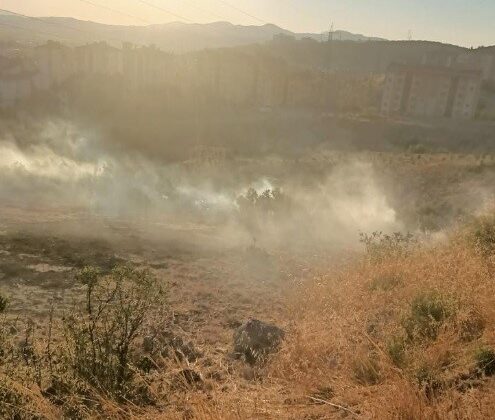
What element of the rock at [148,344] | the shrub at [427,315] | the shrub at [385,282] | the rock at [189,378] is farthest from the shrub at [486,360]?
the rock at [148,344]

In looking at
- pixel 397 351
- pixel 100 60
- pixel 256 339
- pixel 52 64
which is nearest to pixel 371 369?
pixel 397 351

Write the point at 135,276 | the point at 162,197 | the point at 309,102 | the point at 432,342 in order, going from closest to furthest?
the point at 432,342, the point at 135,276, the point at 162,197, the point at 309,102

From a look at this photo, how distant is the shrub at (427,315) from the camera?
197 inches

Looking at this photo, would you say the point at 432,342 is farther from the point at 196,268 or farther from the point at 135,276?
the point at 196,268

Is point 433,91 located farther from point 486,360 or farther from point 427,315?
point 486,360

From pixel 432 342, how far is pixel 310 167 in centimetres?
2533

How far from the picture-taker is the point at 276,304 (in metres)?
10.9

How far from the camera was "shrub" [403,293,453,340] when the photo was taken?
502 centimetres

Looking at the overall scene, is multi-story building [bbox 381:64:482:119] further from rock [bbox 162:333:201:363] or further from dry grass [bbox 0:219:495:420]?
rock [bbox 162:333:201:363]

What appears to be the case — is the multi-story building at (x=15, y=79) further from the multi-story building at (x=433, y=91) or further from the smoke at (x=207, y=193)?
the multi-story building at (x=433, y=91)

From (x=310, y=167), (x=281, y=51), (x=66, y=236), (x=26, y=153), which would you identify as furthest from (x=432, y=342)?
(x=281, y=51)

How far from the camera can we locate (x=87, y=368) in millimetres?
5000

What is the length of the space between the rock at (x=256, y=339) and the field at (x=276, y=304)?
0.21 meters

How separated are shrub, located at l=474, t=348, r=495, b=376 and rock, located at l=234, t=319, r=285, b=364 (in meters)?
3.21
